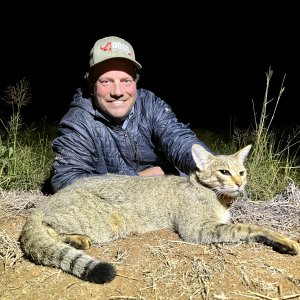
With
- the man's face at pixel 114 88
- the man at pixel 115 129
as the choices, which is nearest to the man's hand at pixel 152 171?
the man at pixel 115 129

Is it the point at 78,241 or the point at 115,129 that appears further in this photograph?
the point at 115,129

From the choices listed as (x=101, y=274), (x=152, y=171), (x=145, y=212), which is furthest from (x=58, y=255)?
(x=152, y=171)

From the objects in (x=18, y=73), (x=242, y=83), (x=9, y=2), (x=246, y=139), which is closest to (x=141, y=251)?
(x=246, y=139)

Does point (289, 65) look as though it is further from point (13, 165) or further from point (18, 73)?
point (13, 165)

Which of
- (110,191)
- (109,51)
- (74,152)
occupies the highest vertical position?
(109,51)

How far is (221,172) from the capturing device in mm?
3646

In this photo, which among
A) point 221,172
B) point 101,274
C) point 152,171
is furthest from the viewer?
point 152,171

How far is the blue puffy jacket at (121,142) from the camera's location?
4473 millimetres

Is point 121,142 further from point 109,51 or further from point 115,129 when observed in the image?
point 109,51

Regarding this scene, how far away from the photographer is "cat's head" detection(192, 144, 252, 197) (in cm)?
357

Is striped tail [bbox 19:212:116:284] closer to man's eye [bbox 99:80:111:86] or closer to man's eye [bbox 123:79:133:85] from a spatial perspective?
man's eye [bbox 99:80:111:86]

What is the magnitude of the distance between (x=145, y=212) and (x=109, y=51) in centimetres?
183

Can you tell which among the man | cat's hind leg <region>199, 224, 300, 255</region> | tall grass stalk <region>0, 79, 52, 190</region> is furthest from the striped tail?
tall grass stalk <region>0, 79, 52, 190</region>

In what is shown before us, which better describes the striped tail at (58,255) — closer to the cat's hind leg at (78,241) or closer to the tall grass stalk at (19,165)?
the cat's hind leg at (78,241)
